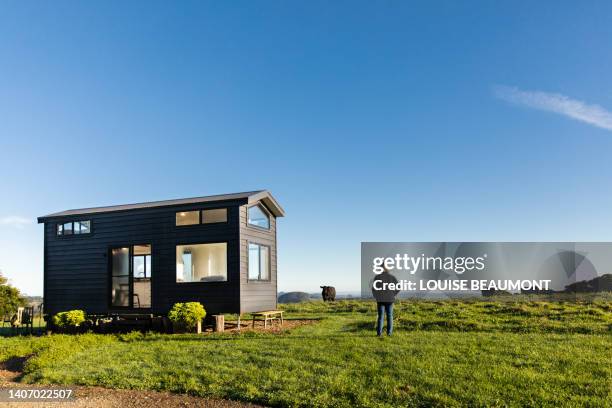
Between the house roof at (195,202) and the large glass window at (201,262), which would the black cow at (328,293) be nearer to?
the house roof at (195,202)

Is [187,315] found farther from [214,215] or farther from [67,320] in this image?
[67,320]

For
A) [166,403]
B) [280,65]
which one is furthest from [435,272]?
[166,403]

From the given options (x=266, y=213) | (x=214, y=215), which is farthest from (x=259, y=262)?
(x=214, y=215)

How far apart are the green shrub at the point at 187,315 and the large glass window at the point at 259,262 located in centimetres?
218

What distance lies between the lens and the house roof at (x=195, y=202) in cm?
1617

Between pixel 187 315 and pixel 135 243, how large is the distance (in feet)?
13.9

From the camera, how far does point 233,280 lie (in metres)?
15.4

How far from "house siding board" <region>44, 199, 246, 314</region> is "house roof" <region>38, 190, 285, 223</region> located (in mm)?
166

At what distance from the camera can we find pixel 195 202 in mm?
16156

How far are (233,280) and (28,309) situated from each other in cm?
854

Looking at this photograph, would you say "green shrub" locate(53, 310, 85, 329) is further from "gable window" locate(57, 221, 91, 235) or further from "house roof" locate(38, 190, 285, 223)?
"house roof" locate(38, 190, 285, 223)

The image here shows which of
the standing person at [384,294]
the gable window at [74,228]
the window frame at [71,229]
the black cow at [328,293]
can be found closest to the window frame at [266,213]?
the standing person at [384,294]

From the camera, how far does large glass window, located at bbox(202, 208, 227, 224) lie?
1584 centimetres

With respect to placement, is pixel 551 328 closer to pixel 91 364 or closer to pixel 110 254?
pixel 91 364
